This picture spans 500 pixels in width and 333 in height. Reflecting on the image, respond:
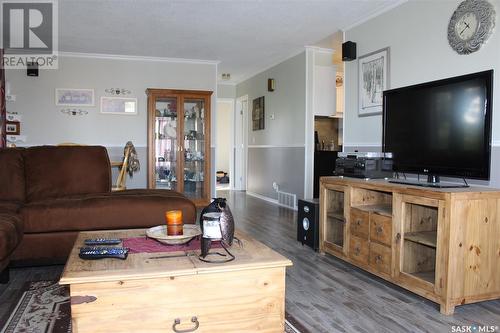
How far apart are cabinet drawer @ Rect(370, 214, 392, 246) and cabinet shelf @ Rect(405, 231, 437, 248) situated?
0.42 ft

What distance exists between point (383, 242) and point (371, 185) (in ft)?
1.32

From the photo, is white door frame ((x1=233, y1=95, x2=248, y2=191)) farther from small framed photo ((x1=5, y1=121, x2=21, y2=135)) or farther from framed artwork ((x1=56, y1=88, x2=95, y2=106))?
small framed photo ((x1=5, y1=121, x2=21, y2=135))

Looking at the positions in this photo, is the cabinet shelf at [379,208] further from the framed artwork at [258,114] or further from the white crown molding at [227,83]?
the white crown molding at [227,83]

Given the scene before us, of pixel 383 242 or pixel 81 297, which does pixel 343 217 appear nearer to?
pixel 383 242

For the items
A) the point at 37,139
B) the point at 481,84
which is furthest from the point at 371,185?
the point at 37,139

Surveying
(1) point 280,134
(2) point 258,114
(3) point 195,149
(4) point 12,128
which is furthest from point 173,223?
(2) point 258,114

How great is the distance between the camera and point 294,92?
5.99 m

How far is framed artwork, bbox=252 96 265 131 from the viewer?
7203 mm

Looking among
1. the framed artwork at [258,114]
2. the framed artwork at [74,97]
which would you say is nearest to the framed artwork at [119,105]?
the framed artwork at [74,97]

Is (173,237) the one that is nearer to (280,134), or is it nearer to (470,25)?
(470,25)

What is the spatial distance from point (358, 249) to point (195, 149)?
359 centimetres

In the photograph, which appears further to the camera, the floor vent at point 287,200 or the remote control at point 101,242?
the floor vent at point 287,200

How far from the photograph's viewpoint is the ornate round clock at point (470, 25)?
9.10 feet

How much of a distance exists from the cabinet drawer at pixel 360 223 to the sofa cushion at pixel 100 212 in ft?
4.00
